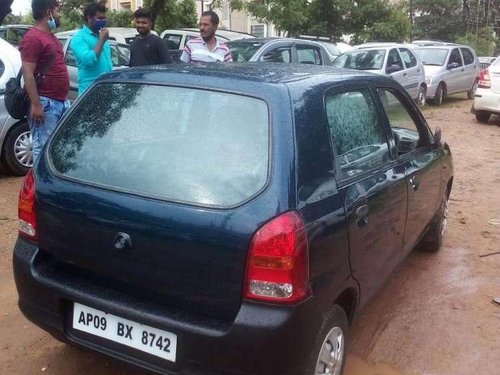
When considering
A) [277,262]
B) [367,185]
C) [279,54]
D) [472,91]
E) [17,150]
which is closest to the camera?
[277,262]

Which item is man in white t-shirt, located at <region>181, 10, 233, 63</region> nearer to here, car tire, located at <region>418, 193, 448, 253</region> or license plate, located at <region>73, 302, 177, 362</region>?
car tire, located at <region>418, 193, 448, 253</region>

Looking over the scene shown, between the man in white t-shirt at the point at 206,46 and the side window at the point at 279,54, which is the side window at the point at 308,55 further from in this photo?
the man in white t-shirt at the point at 206,46

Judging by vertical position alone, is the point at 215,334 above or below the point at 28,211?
below

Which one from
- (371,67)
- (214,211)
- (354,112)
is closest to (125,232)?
(214,211)

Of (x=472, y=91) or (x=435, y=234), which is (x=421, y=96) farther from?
(x=435, y=234)

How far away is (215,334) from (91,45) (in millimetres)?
4303

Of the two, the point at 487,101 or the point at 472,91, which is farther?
the point at 472,91

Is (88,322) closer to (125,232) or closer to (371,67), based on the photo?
(125,232)

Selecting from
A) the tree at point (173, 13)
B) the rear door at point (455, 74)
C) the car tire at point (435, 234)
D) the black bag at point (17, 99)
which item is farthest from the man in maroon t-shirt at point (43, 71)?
the tree at point (173, 13)

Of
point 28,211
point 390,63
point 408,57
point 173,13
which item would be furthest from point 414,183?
point 173,13

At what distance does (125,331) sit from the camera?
241 cm

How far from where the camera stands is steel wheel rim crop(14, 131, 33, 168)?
21.0ft

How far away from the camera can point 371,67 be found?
12281mm

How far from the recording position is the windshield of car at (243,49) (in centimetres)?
912
